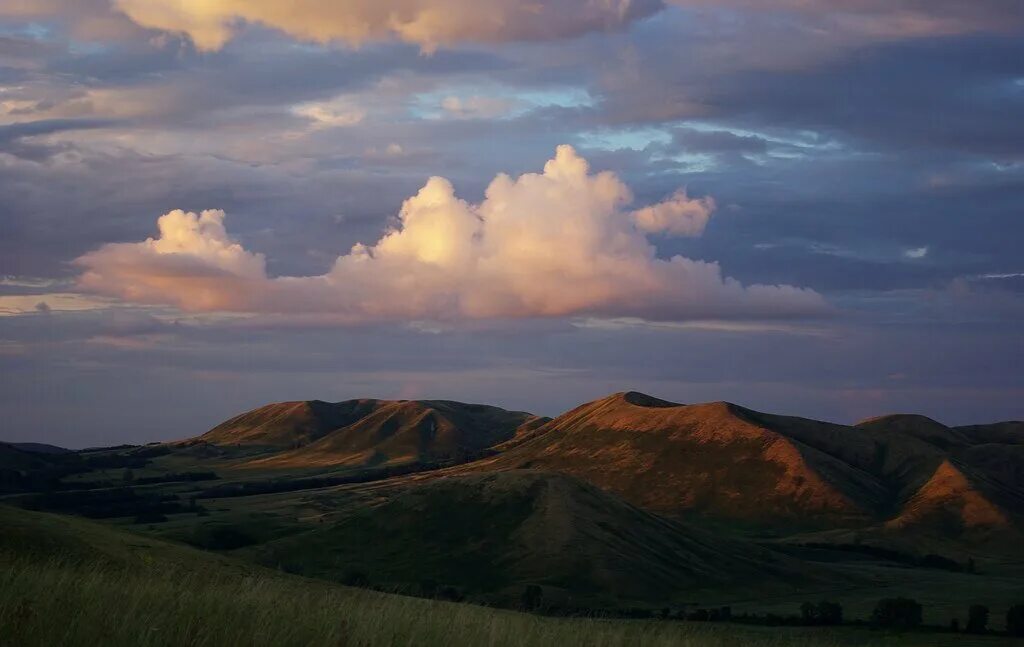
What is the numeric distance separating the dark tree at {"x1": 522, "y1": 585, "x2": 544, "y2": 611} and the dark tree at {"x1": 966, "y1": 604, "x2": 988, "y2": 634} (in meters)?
58.2

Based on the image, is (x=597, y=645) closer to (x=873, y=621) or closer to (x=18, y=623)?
(x=18, y=623)

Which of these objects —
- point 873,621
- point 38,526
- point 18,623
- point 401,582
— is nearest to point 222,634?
point 18,623

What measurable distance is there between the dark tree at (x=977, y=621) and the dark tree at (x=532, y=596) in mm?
58237

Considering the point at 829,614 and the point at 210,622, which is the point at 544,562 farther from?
the point at 210,622

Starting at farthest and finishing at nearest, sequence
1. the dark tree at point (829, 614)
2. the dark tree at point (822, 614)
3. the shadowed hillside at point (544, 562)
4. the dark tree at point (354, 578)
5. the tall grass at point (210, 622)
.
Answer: the shadowed hillside at point (544, 562)
the dark tree at point (354, 578)
the dark tree at point (822, 614)
the dark tree at point (829, 614)
the tall grass at point (210, 622)

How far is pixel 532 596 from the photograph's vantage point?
162 meters

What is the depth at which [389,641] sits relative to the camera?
15984mm

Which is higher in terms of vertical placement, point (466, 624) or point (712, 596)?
point (466, 624)

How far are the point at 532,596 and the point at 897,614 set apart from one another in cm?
5332

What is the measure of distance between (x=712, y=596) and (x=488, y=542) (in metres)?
44.3

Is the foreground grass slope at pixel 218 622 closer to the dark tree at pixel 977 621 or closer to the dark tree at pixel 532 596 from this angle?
the dark tree at pixel 977 621

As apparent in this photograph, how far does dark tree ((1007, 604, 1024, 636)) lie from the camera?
131500 millimetres

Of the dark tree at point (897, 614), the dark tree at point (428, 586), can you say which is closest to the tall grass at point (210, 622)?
the dark tree at point (897, 614)

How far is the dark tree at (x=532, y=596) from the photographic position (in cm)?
15768
